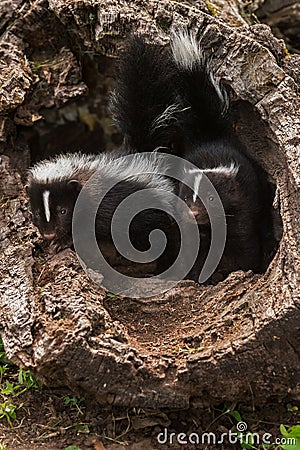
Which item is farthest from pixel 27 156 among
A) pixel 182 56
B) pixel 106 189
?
pixel 182 56

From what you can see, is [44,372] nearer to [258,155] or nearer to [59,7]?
[258,155]

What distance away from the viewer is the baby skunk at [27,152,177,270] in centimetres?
446

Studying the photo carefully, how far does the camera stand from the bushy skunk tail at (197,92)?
161 inches

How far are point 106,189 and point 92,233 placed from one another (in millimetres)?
347

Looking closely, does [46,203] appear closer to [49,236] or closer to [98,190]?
[49,236]

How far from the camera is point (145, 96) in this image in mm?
4574

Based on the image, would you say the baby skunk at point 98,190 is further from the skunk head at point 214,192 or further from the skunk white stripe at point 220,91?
the skunk white stripe at point 220,91

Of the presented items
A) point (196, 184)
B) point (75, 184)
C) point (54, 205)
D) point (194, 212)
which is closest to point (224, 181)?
point (196, 184)

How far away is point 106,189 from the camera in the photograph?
4.71 metres

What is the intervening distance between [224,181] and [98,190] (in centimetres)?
92

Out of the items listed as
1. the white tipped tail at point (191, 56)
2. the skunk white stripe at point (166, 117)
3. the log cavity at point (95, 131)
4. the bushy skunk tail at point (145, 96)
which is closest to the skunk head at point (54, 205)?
the log cavity at point (95, 131)

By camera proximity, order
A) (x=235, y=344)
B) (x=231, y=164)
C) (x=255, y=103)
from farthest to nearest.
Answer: (x=231, y=164) → (x=255, y=103) → (x=235, y=344)

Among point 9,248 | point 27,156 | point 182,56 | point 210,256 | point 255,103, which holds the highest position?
point 182,56

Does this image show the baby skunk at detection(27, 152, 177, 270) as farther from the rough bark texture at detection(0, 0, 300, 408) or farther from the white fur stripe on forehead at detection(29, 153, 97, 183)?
the rough bark texture at detection(0, 0, 300, 408)
